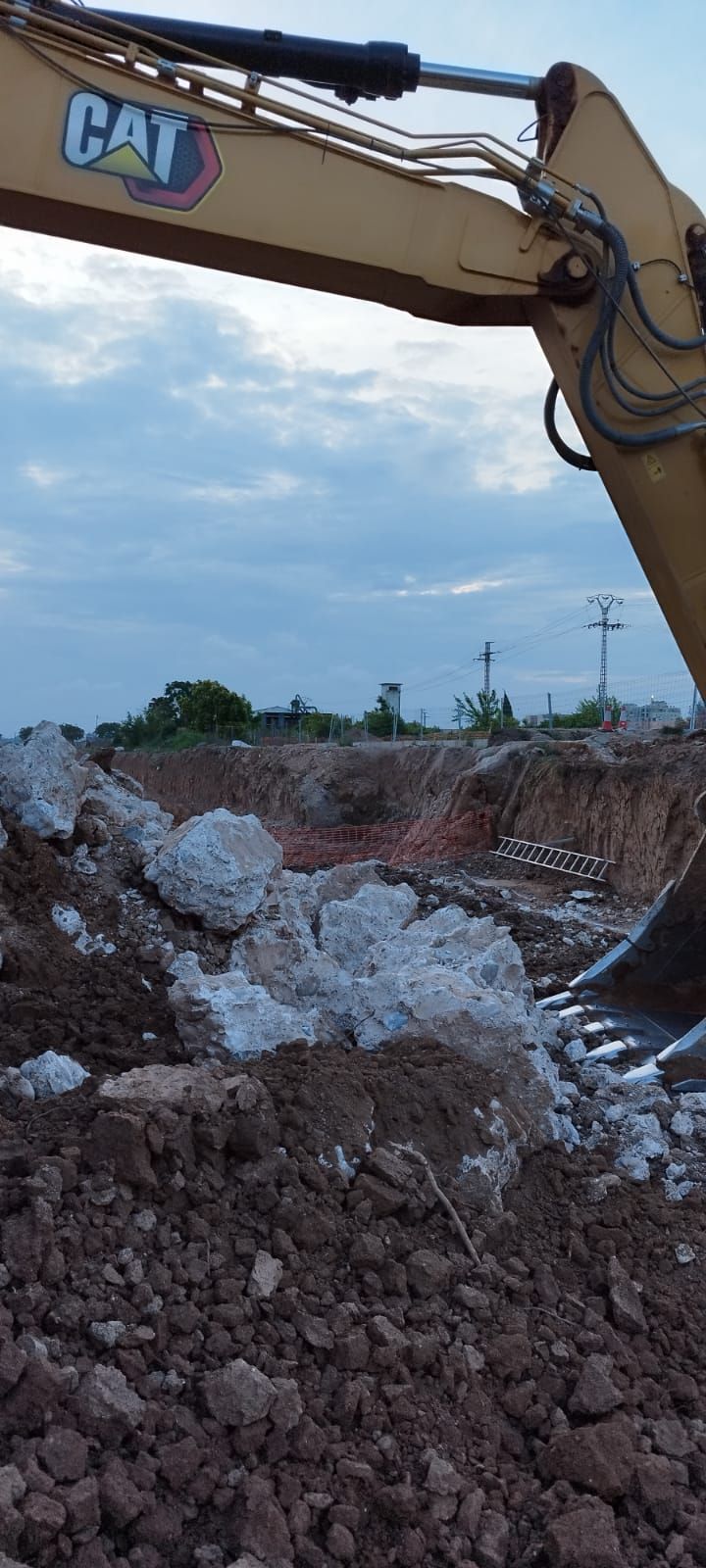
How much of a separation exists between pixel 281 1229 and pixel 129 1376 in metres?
0.61

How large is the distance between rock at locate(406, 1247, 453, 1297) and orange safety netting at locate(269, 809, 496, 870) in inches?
462

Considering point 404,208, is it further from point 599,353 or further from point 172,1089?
point 172,1089

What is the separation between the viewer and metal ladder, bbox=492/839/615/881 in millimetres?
13266

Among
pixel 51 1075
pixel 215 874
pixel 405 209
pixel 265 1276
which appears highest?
pixel 405 209

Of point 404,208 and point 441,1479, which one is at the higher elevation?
point 404,208

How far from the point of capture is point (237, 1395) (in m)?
2.40

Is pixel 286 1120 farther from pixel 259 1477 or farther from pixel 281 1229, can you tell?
pixel 259 1477

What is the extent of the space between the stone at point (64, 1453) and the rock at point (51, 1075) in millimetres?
1301

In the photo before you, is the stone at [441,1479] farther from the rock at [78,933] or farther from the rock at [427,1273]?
the rock at [78,933]

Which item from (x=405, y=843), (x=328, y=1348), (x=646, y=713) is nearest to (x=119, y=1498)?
(x=328, y=1348)

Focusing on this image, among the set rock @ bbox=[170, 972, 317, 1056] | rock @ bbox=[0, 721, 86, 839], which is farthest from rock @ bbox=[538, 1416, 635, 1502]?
rock @ bbox=[0, 721, 86, 839]

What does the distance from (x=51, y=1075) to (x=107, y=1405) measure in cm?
135

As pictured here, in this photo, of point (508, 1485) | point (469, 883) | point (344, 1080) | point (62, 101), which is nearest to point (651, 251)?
point (62, 101)

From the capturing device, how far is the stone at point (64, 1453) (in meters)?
2.17
